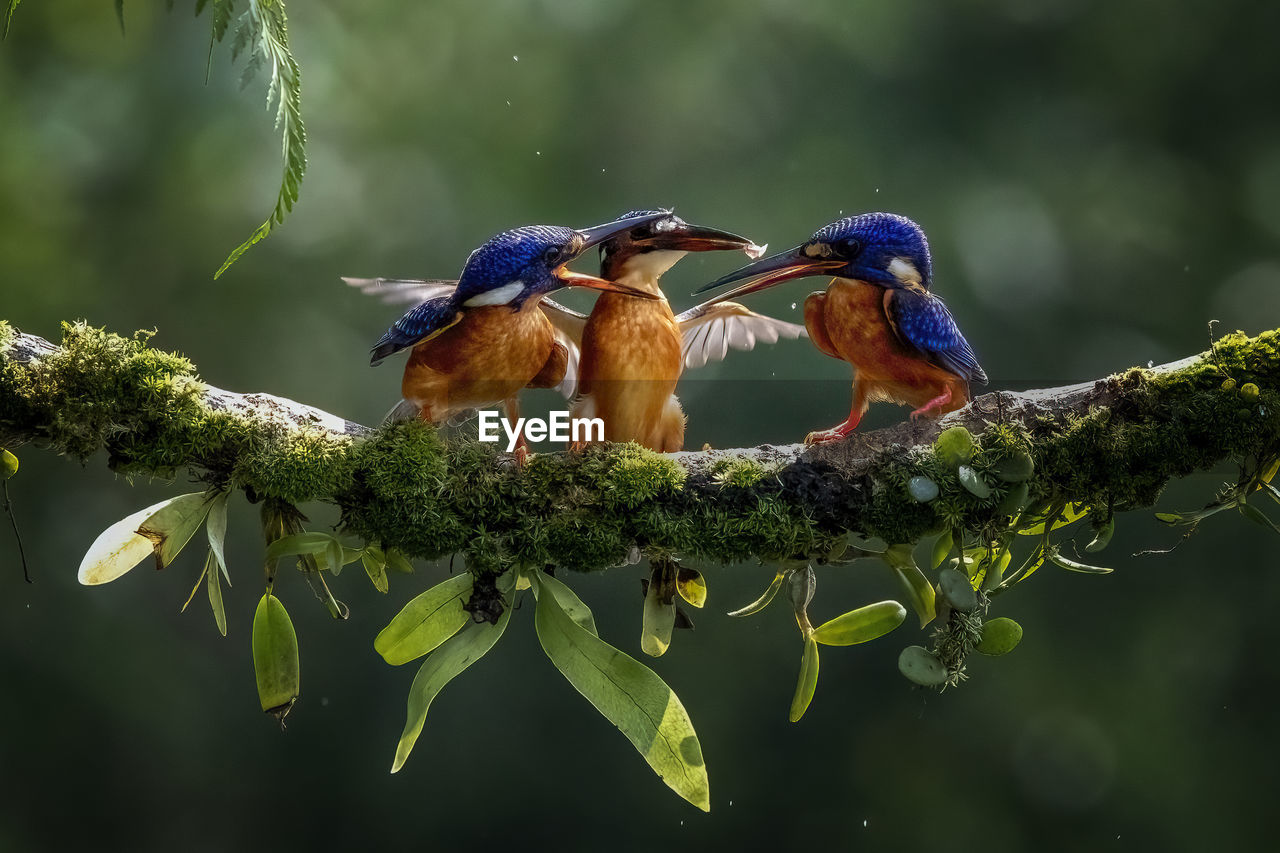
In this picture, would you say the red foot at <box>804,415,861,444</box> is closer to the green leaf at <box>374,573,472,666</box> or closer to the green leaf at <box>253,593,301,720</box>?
the green leaf at <box>374,573,472,666</box>

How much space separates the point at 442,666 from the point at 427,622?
0.18 feet

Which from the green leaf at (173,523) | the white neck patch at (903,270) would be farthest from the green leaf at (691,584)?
the green leaf at (173,523)

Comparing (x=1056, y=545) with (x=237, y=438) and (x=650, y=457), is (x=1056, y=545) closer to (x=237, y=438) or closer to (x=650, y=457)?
(x=650, y=457)

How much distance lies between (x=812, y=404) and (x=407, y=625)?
2716 mm

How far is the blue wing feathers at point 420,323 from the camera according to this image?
1.41m

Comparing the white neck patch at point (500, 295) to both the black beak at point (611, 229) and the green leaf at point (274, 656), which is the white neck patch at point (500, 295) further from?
the green leaf at point (274, 656)

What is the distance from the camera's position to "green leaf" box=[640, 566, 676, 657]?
138 cm

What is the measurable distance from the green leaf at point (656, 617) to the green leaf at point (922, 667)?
29 cm

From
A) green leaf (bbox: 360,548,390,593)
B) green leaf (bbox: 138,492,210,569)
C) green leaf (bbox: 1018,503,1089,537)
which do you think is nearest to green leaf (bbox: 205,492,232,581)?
green leaf (bbox: 138,492,210,569)

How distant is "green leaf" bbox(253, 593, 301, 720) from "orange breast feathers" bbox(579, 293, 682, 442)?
0.49 metres

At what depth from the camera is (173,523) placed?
127 centimetres

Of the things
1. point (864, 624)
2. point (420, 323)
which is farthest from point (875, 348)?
point (420, 323)

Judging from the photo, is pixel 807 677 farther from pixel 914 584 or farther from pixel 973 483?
pixel 973 483

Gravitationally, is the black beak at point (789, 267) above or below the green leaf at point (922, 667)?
above
